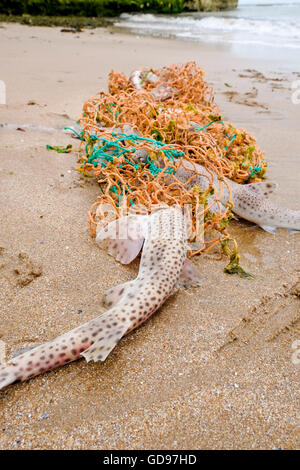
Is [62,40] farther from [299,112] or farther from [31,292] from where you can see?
[31,292]

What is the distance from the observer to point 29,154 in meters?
4.29

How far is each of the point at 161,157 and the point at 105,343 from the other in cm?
212

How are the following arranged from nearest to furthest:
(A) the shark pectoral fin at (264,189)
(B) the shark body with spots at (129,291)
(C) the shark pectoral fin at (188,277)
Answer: (B) the shark body with spots at (129,291), (C) the shark pectoral fin at (188,277), (A) the shark pectoral fin at (264,189)

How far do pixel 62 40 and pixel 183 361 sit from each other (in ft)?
40.5

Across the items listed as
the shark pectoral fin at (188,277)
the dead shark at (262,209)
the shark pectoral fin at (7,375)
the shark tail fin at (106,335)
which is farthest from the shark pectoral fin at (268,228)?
the shark pectoral fin at (7,375)

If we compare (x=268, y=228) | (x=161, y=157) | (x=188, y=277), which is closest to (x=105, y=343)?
(x=188, y=277)

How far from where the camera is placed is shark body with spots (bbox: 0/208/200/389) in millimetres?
1943

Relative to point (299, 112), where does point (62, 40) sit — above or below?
above

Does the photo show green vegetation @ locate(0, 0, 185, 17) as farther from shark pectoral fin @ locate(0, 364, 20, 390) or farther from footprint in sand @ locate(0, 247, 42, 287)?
shark pectoral fin @ locate(0, 364, 20, 390)

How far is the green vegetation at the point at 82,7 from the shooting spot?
49.9ft

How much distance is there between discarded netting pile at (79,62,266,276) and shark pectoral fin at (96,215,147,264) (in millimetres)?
132

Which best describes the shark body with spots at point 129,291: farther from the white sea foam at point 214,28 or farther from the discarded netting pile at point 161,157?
the white sea foam at point 214,28

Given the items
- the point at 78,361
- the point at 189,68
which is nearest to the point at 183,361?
the point at 78,361

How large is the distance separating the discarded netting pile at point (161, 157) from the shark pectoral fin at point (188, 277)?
0.88 feet
